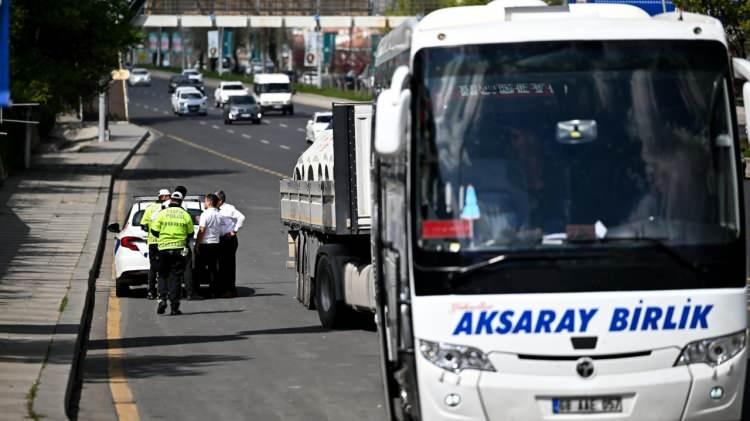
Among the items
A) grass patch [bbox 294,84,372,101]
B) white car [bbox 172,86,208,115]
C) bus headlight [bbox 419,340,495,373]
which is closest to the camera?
bus headlight [bbox 419,340,495,373]

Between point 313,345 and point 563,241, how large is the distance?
770 cm

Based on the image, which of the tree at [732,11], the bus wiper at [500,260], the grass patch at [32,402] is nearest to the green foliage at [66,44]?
the tree at [732,11]

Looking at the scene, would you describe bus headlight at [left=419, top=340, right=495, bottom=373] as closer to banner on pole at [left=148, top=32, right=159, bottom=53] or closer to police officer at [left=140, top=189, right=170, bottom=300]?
police officer at [left=140, top=189, right=170, bottom=300]

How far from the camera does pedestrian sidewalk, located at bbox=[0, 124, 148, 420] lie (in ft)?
45.2

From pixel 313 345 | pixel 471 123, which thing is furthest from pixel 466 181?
pixel 313 345

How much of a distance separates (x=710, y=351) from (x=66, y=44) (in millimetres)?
42106

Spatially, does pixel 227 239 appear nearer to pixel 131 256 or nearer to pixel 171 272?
pixel 131 256

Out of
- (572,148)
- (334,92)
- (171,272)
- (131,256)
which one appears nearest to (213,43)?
(334,92)

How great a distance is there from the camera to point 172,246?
2108 centimetres

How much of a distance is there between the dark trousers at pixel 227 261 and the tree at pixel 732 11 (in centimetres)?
2378

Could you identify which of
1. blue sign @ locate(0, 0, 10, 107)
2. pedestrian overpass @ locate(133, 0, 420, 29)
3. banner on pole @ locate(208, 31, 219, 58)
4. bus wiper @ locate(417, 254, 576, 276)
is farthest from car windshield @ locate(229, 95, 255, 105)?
bus wiper @ locate(417, 254, 576, 276)

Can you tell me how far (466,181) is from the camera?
10.5 m

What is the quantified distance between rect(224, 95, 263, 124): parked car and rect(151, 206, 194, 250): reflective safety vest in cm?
6486

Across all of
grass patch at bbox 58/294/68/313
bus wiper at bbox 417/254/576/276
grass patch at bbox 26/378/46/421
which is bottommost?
grass patch at bbox 58/294/68/313
